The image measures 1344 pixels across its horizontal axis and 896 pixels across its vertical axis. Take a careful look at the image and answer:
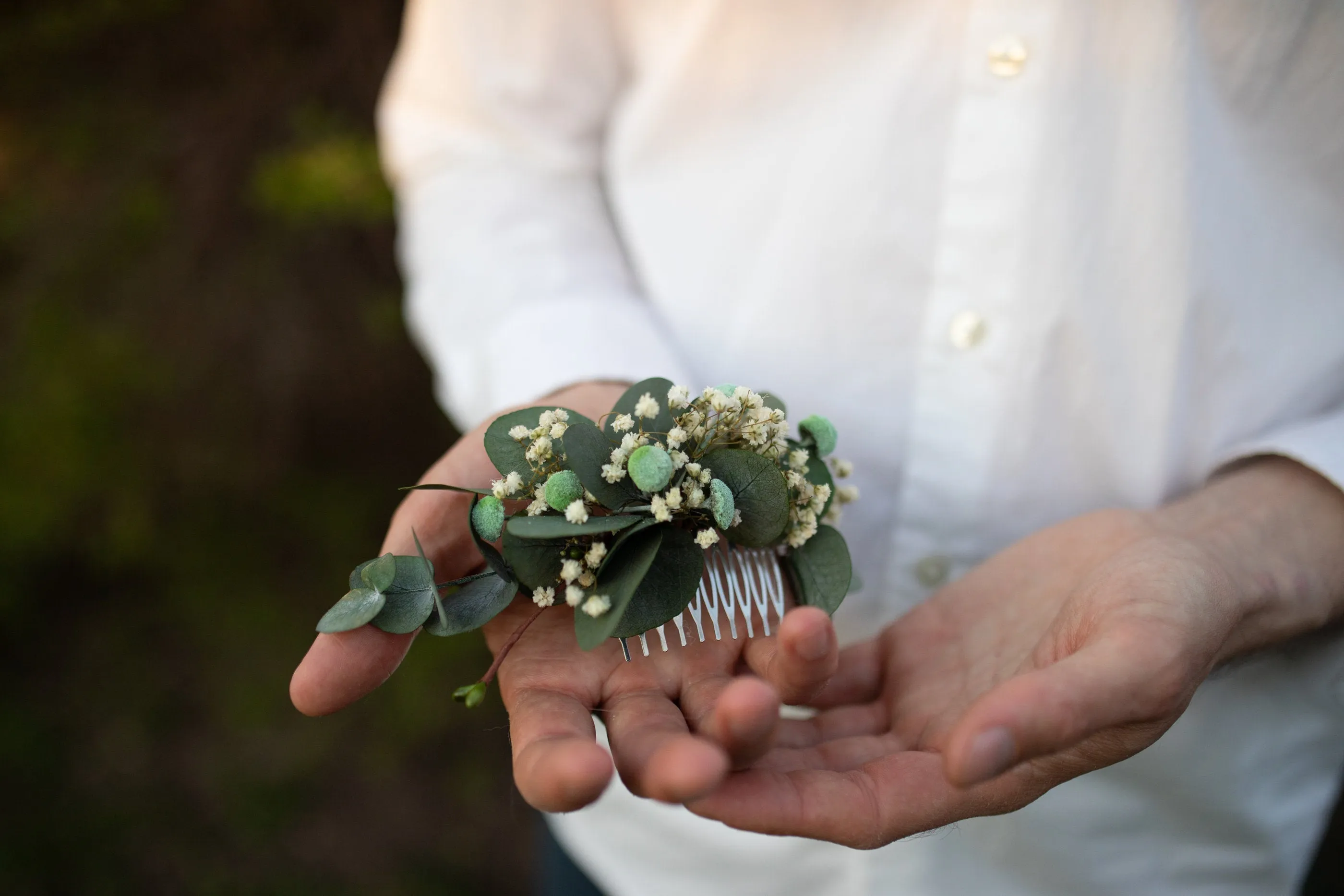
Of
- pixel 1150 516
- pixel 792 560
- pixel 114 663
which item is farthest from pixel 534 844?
pixel 1150 516

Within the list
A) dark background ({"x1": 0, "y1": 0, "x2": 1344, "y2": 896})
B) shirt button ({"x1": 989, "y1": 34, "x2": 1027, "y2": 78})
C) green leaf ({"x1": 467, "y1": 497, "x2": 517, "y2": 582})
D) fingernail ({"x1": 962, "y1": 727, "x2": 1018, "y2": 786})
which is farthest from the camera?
dark background ({"x1": 0, "y1": 0, "x2": 1344, "y2": 896})

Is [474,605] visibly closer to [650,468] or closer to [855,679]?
[650,468]

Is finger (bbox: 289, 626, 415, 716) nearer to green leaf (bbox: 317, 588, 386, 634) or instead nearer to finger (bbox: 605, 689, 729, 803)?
green leaf (bbox: 317, 588, 386, 634)

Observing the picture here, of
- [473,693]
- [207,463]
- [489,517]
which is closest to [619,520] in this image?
[489,517]

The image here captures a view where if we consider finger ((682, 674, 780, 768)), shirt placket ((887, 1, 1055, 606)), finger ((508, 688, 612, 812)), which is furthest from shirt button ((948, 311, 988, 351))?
finger ((508, 688, 612, 812))

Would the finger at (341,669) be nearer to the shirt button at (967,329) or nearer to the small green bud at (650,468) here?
the small green bud at (650,468)

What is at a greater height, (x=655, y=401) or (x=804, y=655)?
(x=655, y=401)
